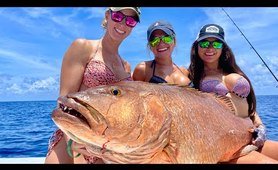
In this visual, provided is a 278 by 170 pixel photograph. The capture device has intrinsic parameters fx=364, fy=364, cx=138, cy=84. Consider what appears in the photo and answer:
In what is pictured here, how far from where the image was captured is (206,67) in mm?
4637

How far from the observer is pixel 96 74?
3438mm

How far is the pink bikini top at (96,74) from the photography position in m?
3.43

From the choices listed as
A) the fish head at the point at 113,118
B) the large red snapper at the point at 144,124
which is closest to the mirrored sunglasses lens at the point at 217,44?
the large red snapper at the point at 144,124

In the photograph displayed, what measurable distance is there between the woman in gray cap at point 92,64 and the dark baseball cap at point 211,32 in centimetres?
110

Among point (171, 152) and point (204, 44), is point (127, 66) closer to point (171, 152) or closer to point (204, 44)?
point (204, 44)

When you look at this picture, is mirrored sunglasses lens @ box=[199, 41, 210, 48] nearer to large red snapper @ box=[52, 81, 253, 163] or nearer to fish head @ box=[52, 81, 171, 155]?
large red snapper @ box=[52, 81, 253, 163]

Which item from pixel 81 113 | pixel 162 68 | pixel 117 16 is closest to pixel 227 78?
pixel 162 68

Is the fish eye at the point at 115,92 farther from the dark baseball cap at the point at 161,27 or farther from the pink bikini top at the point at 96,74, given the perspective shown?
the dark baseball cap at the point at 161,27

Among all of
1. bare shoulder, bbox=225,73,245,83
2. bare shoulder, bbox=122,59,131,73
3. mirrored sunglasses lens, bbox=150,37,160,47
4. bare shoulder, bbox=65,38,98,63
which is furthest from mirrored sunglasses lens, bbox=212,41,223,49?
bare shoulder, bbox=65,38,98,63

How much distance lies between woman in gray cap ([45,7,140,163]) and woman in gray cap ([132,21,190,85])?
0.43 metres

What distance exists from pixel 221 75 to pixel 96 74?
1.77m
